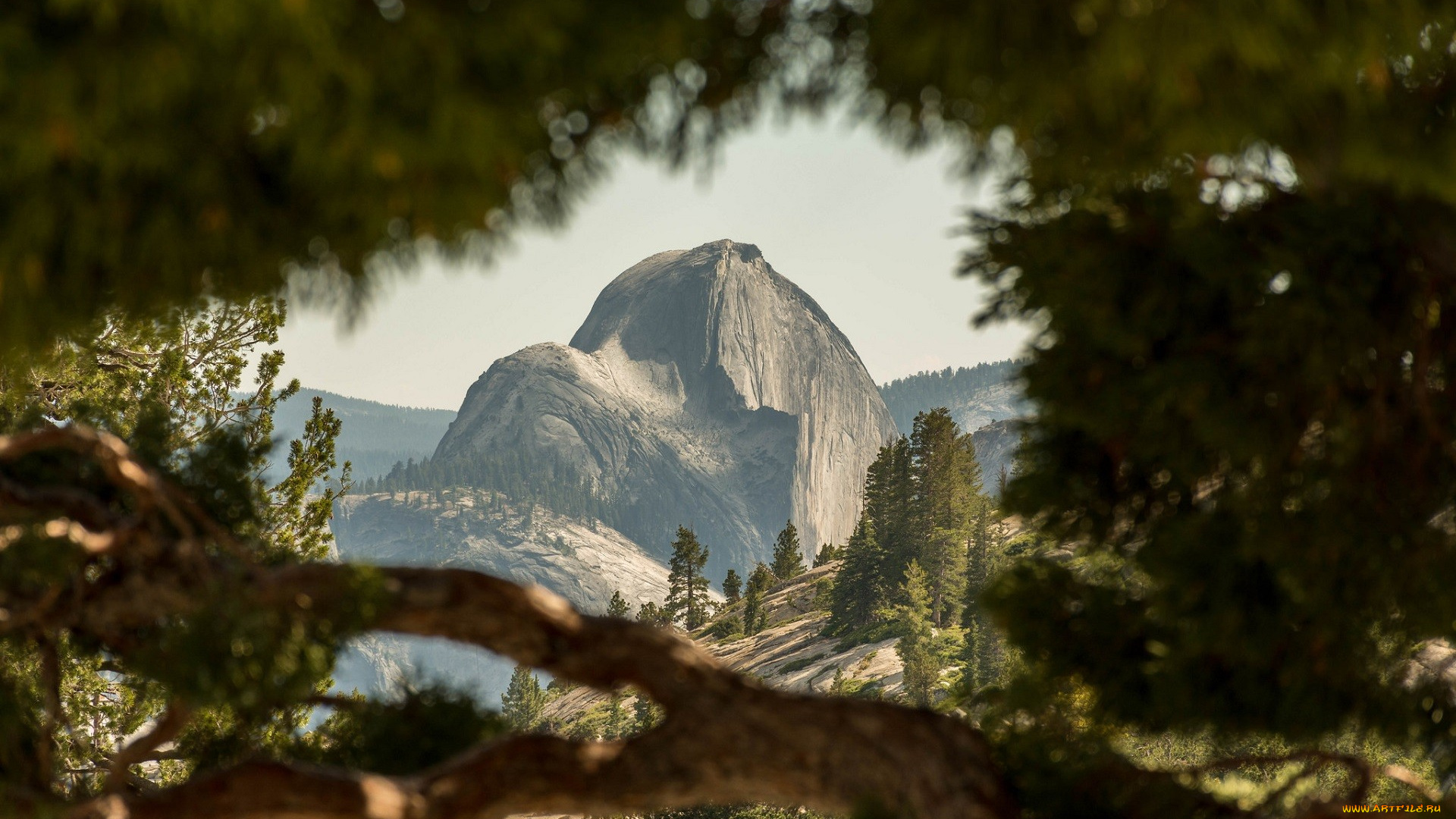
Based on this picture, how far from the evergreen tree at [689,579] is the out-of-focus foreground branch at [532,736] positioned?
191 ft

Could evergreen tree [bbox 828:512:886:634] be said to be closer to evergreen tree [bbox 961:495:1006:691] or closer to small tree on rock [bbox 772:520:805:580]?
evergreen tree [bbox 961:495:1006:691]

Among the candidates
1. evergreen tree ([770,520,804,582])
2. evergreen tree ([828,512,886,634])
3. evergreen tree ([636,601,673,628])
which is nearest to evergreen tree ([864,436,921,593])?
evergreen tree ([828,512,886,634])

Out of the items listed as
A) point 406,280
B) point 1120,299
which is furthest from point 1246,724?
point 406,280

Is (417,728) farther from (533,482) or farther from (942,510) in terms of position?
(533,482)

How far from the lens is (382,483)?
631ft

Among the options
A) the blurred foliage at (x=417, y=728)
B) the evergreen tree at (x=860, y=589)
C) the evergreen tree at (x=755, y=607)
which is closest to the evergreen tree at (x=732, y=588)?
the evergreen tree at (x=755, y=607)

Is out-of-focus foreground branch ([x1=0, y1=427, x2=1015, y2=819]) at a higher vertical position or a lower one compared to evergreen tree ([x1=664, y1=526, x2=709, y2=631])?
lower

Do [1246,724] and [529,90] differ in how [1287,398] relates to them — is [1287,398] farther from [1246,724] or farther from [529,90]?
[529,90]

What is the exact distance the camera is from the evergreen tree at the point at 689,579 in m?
64.2

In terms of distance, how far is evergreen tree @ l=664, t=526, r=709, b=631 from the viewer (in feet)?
211

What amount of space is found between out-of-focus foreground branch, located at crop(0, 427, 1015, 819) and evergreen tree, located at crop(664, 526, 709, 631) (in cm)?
5837

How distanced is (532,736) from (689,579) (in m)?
63.8

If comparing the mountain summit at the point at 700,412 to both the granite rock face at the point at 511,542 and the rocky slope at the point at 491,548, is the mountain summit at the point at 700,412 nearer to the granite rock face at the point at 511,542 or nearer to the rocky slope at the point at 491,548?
the granite rock face at the point at 511,542

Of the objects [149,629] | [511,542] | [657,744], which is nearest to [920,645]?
[657,744]
